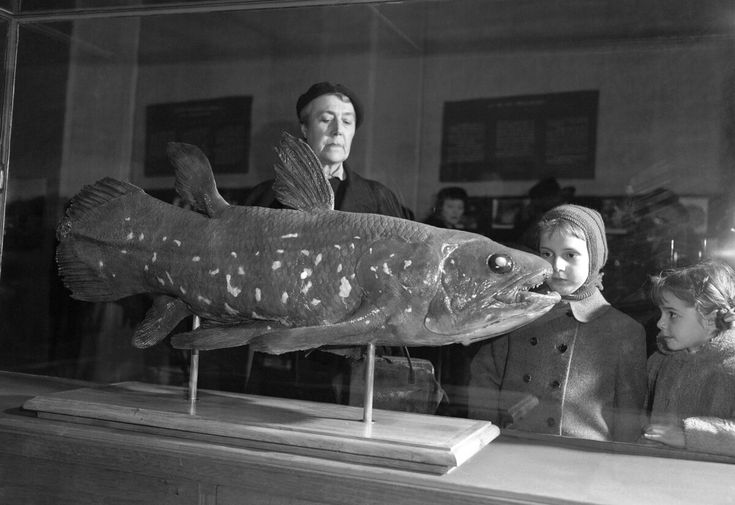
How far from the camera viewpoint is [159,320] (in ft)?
4.77

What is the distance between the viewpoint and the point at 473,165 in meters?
1.48

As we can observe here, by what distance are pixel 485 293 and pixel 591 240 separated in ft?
0.97

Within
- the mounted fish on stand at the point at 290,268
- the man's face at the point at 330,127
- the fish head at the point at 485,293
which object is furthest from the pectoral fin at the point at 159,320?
the fish head at the point at 485,293

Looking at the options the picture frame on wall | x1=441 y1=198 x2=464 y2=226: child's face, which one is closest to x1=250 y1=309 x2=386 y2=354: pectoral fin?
x1=441 y1=198 x2=464 y2=226: child's face

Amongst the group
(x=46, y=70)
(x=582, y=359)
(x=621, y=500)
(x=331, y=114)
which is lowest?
(x=621, y=500)

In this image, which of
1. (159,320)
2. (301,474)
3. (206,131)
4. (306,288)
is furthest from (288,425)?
(206,131)

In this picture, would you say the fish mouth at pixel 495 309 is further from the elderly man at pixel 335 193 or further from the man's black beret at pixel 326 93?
the man's black beret at pixel 326 93

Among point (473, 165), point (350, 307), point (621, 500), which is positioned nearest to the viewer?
point (621, 500)

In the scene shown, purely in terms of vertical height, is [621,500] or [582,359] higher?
[582,359]

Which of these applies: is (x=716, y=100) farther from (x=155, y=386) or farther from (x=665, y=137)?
(x=155, y=386)

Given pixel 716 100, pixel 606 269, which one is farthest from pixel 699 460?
pixel 716 100

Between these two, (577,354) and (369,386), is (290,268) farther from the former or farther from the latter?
(577,354)

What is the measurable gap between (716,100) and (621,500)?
0.74 meters

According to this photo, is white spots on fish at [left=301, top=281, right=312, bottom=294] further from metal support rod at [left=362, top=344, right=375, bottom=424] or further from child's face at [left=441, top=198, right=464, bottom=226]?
child's face at [left=441, top=198, right=464, bottom=226]
